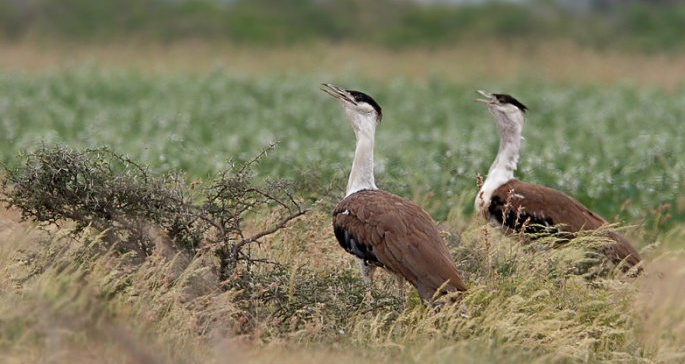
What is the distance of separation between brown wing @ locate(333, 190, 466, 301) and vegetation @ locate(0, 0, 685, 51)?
83.2ft

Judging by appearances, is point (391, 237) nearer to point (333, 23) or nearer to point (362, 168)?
point (362, 168)

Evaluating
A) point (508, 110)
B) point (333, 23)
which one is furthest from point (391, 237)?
point (333, 23)

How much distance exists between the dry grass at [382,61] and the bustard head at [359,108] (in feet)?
62.1

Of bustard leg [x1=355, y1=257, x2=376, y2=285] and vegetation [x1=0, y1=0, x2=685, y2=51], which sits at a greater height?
bustard leg [x1=355, y1=257, x2=376, y2=285]

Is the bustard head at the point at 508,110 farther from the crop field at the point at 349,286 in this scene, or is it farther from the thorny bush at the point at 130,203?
the thorny bush at the point at 130,203

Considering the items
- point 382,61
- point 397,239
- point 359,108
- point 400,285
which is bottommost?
point 382,61

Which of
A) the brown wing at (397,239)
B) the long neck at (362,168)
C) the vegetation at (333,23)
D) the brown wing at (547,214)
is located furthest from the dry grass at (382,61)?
the brown wing at (397,239)

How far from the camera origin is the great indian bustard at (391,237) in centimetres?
752

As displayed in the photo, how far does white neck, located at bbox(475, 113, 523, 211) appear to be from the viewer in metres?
9.77

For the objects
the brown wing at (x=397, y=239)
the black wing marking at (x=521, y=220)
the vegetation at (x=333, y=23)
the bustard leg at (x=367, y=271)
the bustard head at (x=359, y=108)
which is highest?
the bustard head at (x=359, y=108)

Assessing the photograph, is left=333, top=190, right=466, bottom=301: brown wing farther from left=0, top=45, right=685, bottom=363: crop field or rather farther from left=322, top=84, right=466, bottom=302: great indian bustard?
left=0, top=45, right=685, bottom=363: crop field

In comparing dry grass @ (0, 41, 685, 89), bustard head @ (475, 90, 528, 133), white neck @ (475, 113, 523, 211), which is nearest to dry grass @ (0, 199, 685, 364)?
white neck @ (475, 113, 523, 211)

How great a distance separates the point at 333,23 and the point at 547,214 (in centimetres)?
2673

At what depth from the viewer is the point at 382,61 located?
30375 mm
